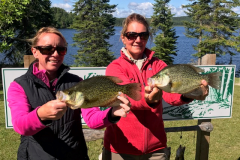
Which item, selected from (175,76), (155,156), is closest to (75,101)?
(175,76)

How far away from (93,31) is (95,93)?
35967mm

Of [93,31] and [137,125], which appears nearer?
[137,125]

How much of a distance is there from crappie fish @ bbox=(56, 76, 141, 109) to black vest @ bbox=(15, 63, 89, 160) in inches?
18.3

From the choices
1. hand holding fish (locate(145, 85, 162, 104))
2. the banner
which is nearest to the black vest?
hand holding fish (locate(145, 85, 162, 104))

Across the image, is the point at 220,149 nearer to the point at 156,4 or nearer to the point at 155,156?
the point at 155,156

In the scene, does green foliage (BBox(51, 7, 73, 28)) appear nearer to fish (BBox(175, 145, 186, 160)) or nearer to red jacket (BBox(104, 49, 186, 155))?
fish (BBox(175, 145, 186, 160))

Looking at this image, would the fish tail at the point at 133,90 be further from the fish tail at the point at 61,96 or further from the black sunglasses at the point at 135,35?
the black sunglasses at the point at 135,35

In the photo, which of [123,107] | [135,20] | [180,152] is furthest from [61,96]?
[180,152]

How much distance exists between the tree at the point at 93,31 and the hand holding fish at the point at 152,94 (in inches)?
1225

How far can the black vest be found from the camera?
7.99 feet

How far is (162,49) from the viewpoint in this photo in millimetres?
36375

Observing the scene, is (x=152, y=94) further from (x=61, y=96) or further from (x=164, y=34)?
(x=164, y=34)

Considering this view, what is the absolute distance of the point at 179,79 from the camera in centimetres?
276

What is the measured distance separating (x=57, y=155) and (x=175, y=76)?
62.0 inches
